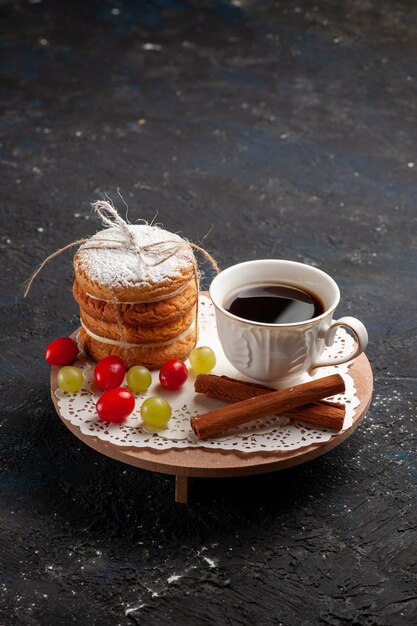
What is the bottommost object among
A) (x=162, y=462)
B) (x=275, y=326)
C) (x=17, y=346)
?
(x=17, y=346)

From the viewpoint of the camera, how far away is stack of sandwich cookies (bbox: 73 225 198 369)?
1.57 metres

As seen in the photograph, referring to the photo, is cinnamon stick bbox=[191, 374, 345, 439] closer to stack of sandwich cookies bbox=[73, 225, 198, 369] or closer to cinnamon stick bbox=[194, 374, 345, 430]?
cinnamon stick bbox=[194, 374, 345, 430]

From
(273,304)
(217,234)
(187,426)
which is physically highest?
(273,304)

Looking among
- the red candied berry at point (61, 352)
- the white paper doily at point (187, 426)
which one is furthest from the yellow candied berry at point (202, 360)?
the red candied berry at point (61, 352)

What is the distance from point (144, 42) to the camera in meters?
3.55

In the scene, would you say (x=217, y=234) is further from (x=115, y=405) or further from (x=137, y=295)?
(x=115, y=405)

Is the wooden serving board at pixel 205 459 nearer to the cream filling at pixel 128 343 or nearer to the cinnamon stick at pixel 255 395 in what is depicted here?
the cinnamon stick at pixel 255 395

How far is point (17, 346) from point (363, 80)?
190cm

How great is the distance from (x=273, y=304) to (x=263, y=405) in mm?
209

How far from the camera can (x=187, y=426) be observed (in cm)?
149

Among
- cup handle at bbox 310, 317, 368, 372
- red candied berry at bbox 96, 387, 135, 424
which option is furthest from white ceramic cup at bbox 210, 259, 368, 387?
red candied berry at bbox 96, 387, 135, 424

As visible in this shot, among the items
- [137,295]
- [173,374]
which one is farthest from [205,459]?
[137,295]

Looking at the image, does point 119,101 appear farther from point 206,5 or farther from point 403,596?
point 403,596

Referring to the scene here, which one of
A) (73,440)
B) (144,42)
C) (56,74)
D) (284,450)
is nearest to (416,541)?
(284,450)
